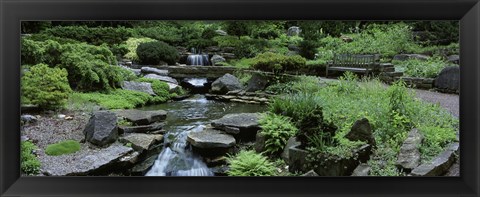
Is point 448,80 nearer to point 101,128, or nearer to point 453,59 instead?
point 453,59

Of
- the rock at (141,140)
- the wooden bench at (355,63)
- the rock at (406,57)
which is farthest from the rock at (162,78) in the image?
the rock at (406,57)

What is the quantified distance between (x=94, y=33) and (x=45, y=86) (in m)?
0.64

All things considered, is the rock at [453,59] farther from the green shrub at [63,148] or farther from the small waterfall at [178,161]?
the green shrub at [63,148]

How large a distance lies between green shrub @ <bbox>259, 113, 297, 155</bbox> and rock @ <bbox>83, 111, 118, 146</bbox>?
1350 mm

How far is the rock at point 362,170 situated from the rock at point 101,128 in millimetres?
2128

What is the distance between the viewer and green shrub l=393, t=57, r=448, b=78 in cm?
412

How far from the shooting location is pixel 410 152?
3.82 metres

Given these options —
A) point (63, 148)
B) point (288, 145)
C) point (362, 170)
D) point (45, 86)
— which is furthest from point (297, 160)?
point (45, 86)

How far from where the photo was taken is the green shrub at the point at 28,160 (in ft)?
11.8

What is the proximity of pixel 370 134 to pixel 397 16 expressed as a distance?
114cm

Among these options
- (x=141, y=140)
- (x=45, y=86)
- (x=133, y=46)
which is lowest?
(x=141, y=140)

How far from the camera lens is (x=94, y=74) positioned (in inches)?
165
